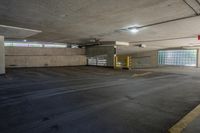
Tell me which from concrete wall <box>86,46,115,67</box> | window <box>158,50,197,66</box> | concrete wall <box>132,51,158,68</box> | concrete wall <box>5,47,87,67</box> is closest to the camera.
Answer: concrete wall <box>5,47,87,67</box>

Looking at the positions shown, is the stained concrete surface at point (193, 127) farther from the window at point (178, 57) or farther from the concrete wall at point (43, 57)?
the window at point (178, 57)

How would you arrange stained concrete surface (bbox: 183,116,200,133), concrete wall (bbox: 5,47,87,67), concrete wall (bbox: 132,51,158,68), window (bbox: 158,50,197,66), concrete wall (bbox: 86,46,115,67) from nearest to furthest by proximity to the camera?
stained concrete surface (bbox: 183,116,200,133), concrete wall (bbox: 5,47,87,67), concrete wall (bbox: 86,46,115,67), window (bbox: 158,50,197,66), concrete wall (bbox: 132,51,158,68)

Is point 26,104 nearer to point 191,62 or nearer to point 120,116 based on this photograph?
point 120,116

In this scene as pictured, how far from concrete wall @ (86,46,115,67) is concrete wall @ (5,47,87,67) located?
1.02 m

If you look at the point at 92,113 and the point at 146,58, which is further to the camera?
the point at 146,58

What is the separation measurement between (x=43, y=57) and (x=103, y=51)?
5857mm

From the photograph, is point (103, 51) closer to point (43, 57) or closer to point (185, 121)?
point (43, 57)

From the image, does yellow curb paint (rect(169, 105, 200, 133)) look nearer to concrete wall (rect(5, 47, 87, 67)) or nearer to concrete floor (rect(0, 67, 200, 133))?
concrete floor (rect(0, 67, 200, 133))

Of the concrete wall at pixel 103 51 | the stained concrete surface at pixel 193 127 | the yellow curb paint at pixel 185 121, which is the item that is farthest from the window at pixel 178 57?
the stained concrete surface at pixel 193 127

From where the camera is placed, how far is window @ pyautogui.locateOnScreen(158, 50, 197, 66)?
48.7 ft

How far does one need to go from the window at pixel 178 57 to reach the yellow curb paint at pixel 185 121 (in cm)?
1419

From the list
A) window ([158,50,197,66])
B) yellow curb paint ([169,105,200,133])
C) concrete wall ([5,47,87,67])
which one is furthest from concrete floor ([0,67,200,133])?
window ([158,50,197,66])

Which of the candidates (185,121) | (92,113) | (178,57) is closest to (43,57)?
(92,113)

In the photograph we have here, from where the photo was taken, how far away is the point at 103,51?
44.2 ft
